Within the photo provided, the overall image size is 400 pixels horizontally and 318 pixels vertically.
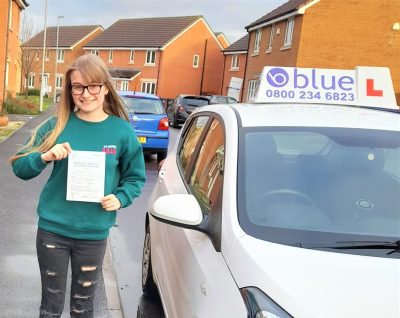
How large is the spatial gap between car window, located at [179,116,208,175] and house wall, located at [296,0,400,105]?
67.1ft

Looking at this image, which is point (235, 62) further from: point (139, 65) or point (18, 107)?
point (18, 107)

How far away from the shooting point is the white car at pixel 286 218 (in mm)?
1728

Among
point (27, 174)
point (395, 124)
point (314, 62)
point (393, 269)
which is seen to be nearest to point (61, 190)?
point (27, 174)

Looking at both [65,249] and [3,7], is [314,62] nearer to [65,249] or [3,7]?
[3,7]

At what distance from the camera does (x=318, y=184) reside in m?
2.40

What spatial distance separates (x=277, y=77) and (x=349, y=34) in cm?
2180

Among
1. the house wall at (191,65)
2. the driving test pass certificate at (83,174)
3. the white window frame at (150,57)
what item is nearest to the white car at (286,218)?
the driving test pass certificate at (83,174)

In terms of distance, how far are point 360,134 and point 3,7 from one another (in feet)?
69.2

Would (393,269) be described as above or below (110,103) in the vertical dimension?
below

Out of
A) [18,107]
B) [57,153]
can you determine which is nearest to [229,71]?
[18,107]

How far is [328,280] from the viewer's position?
68.6 inches

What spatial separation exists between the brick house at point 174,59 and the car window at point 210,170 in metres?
41.8

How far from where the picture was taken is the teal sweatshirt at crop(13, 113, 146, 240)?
2.43 metres

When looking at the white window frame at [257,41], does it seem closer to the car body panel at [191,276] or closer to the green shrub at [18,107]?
the green shrub at [18,107]
